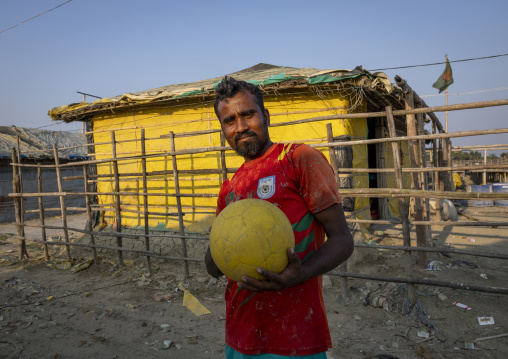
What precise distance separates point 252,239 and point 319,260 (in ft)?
0.84

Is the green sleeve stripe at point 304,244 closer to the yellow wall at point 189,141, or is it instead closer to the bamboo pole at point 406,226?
the bamboo pole at point 406,226

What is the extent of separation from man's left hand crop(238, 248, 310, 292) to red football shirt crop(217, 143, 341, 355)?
0.58 feet

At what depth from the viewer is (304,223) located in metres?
1.31

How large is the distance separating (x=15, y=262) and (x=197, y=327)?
560 centimetres

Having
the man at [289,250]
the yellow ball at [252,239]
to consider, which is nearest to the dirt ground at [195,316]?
the man at [289,250]

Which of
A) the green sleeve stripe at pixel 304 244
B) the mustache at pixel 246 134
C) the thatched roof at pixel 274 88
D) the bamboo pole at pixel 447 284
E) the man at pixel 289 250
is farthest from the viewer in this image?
the thatched roof at pixel 274 88

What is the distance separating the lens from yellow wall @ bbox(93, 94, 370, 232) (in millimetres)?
6066

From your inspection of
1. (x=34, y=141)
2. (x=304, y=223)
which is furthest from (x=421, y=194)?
(x=34, y=141)

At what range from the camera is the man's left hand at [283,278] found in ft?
3.57

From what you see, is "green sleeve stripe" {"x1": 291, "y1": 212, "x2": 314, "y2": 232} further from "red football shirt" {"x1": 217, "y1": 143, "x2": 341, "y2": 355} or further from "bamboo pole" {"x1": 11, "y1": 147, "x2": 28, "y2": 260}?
"bamboo pole" {"x1": 11, "y1": 147, "x2": 28, "y2": 260}

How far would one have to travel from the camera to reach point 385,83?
486cm

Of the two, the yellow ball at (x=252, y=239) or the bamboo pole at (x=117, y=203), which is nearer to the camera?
the yellow ball at (x=252, y=239)

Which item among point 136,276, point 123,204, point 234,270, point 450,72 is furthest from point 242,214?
point 450,72

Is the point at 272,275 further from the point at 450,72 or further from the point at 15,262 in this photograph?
the point at 450,72
